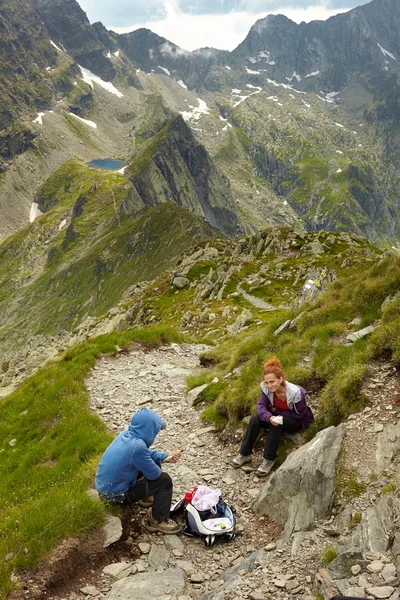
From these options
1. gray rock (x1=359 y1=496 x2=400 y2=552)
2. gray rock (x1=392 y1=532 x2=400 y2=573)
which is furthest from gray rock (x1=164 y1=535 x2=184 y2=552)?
gray rock (x1=392 y1=532 x2=400 y2=573)

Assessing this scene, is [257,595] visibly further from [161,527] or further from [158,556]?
[161,527]

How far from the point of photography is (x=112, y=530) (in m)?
8.83

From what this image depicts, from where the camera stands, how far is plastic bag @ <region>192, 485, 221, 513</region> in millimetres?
9188

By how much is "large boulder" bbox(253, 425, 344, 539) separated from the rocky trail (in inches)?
8.7

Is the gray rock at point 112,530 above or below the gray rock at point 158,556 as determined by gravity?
above

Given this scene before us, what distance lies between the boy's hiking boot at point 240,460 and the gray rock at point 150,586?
3.60 metres

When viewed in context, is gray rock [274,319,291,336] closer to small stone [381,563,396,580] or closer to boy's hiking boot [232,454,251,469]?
boy's hiking boot [232,454,251,469]

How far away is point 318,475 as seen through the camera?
28.1 feet

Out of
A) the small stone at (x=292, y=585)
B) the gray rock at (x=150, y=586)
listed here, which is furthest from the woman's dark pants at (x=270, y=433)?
the small stone at (x=292, y=585)

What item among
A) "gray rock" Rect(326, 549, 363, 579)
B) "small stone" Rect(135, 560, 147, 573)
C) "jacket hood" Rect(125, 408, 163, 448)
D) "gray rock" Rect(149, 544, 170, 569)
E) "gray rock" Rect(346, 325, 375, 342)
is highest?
"jacket hood" Rect(125, 408, 163, 448)

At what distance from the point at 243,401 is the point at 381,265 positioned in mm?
8363

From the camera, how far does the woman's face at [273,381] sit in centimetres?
1080

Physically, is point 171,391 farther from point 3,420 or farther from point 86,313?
point 86,313

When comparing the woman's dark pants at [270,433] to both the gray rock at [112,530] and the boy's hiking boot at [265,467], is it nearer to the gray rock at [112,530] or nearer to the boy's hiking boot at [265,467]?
the boy's hiking boot at [265,467]
